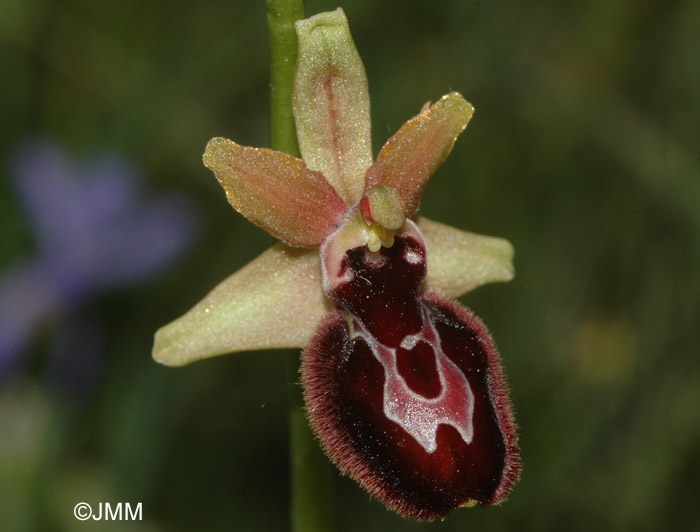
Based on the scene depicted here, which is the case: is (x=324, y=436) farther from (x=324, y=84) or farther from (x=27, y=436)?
(x=27, y=436)

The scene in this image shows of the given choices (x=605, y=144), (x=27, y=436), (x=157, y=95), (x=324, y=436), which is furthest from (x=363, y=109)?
(x=605, y=144)

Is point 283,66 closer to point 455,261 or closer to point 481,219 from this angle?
point 455,261

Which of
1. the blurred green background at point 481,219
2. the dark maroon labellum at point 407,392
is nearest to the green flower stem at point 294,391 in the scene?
the dark maroon labellum at point 407,392

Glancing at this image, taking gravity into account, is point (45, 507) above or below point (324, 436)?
below

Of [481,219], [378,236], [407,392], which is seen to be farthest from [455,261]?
[481,219]

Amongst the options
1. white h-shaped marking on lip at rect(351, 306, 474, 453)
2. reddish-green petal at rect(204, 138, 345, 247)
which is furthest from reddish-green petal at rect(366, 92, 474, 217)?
white h-shaped marking on lip at rect(351, 306, 474, 453)

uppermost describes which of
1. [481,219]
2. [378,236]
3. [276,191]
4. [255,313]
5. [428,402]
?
[276,191]

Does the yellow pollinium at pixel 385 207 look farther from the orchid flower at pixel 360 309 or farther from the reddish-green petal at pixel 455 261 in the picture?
the reddish-green petal at pixel 455 261
